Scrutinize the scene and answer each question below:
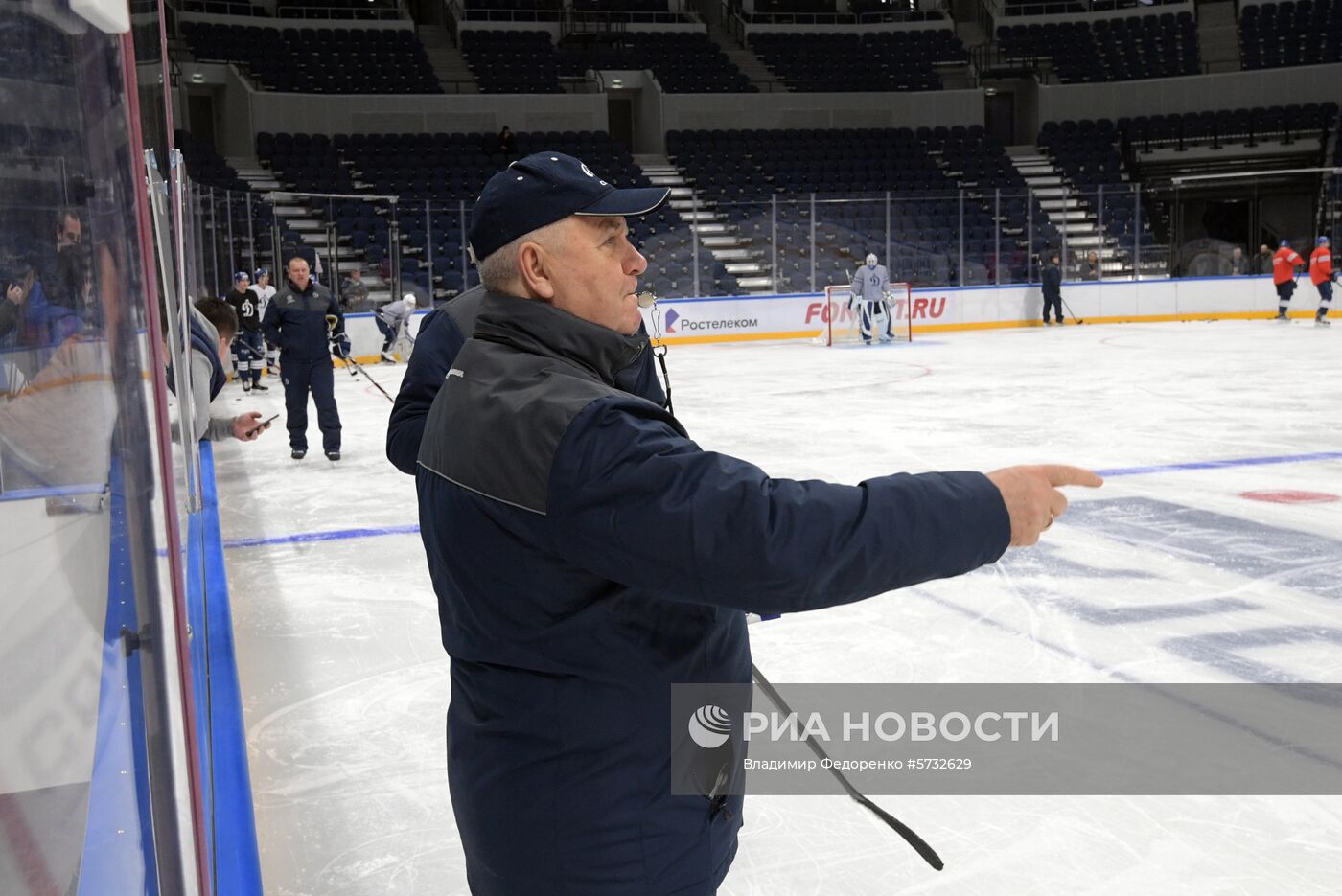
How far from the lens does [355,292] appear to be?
59.3ft

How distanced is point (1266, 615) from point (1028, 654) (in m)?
0.89

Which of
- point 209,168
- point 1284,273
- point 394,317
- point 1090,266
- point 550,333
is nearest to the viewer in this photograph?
point 550,333

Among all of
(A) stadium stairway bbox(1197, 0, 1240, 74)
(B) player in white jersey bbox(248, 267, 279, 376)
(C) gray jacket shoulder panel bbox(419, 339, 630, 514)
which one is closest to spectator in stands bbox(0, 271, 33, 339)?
(C) gray jacket shoulder panel bbox(419, 339, 630, 514)

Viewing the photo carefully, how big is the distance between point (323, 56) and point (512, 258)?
2773 cm

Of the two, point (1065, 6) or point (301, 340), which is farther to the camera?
point (1065, 6)

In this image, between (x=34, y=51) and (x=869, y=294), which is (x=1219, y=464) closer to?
(x=34, y=51)

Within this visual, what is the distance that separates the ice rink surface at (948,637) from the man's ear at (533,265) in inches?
61.2

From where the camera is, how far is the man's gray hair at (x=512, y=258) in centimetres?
137

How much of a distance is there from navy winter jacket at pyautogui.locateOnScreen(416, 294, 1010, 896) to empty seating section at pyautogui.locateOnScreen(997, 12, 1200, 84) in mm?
32117

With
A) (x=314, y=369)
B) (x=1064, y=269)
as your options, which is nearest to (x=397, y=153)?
(x=1064, y=269)

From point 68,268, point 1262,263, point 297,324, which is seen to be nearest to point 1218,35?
point 1262,263

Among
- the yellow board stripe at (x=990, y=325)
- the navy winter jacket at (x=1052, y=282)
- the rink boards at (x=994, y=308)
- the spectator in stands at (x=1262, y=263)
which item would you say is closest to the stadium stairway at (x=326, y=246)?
the rink boards at (x=994, y=308)

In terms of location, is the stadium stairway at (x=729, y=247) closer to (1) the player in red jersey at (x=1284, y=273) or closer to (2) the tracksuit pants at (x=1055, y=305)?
(2) the tracksuit pants at (x=1055, y=305)

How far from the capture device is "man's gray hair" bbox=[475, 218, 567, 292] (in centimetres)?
137
